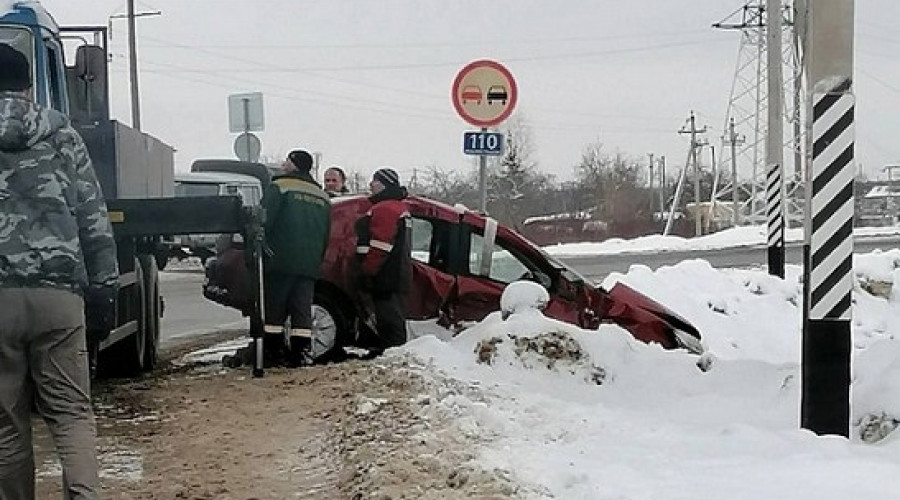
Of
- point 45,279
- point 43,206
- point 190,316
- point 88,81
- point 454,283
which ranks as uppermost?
point 88,81

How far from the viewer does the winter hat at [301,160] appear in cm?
1016

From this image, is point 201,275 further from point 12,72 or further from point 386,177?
point 12,72

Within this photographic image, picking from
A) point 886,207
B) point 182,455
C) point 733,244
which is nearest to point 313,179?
point 182,455

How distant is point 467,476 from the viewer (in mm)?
5602

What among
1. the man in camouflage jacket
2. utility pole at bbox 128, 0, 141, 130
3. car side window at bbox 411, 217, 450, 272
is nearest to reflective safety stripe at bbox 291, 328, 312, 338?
car side window at bbox 411, 217, 450, 272

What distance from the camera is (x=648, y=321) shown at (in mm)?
11055

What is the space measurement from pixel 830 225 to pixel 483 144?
520cm

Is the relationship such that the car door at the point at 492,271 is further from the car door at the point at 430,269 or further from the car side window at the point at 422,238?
the car side window at the point at 422,238

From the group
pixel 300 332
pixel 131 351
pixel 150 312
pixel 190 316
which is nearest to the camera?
pixel 300 332

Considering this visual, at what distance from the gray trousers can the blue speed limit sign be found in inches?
258

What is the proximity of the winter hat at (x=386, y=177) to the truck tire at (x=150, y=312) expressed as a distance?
2.15 metres

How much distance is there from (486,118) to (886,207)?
82615 mm

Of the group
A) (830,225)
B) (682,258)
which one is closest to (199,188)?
(682,258)

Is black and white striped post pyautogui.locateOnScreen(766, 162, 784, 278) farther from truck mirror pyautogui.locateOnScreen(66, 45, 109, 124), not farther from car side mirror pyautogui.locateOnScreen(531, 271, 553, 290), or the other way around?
truck mirror pyautogui.locateOnScreen(66, 45, 109, 124)
